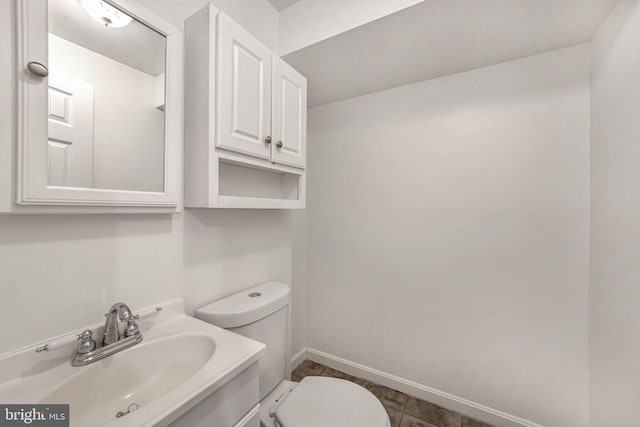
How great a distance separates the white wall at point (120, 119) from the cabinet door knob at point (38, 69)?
0.05 meters

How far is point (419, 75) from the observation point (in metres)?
1.52

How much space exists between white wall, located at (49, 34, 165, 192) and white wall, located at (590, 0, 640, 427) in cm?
174

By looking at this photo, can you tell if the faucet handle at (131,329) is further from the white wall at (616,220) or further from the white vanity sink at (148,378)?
the white wall at (616,220)

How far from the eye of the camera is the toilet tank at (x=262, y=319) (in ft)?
3.33

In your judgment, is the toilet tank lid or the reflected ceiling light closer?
the reflected ceiling light

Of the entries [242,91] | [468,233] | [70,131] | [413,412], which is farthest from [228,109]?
[413,412]

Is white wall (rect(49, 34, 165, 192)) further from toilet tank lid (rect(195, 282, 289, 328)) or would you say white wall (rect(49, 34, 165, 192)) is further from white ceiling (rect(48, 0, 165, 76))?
toilet tank lid (rect(195, 282, 289, 328))

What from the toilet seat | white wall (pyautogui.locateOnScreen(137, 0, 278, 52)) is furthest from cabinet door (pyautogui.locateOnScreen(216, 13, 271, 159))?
the toilet seat

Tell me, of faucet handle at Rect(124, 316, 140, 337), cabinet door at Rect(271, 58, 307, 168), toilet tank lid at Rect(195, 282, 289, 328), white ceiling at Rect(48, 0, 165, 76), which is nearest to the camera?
white ceiling at Rect(48, 0, 165, 76)

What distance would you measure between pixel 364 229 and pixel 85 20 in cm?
163

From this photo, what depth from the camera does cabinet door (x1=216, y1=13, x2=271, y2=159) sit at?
3.07ft

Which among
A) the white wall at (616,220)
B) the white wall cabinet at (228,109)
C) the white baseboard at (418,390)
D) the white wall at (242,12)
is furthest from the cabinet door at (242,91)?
the white baseboard at (418,390)

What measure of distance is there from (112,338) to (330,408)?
83 cm

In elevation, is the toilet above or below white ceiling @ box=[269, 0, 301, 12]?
below
